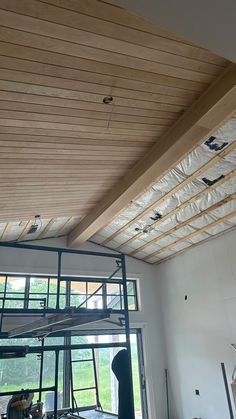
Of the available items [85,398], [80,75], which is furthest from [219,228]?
[80,75]

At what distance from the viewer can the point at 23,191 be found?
4.07 m

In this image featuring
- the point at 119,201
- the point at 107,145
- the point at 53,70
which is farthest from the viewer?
the point at 119,201

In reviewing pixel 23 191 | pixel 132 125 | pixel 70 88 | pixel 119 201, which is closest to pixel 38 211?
pixel 23 191

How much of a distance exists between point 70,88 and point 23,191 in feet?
6.64

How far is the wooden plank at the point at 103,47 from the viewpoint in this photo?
1.81m

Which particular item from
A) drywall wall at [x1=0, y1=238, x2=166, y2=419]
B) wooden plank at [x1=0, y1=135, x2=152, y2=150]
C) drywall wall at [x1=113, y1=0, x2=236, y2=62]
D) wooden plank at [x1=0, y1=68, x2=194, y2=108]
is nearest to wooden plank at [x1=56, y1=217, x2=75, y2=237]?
drywall wall at [x1=0, y1=238, x2=166, y2=419]

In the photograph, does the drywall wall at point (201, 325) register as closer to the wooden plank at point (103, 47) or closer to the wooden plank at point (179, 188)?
the wooden plank at point (179, 188)

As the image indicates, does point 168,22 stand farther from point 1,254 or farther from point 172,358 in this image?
point 172,358

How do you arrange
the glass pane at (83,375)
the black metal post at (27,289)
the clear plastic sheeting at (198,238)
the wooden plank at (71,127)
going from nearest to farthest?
the wooden plank at (71,127) → the glass pane at (83,375) → the black metal post at (27,289) → the clear plastic sheeting at (198,238)

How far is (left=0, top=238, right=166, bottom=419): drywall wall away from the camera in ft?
21.3

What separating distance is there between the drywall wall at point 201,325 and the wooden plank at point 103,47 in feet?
14.4

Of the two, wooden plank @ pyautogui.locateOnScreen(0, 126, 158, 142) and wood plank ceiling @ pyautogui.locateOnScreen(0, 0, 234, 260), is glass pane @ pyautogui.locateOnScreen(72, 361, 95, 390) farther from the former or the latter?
wooden plank @ pyautogui.locateOnScreen(0, 126, 158, 142)

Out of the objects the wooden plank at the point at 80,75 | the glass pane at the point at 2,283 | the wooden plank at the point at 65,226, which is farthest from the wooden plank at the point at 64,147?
the glass pane at the point at 2,283

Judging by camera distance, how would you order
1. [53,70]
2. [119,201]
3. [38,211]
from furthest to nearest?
[38,211], [119,201], [53,70]
